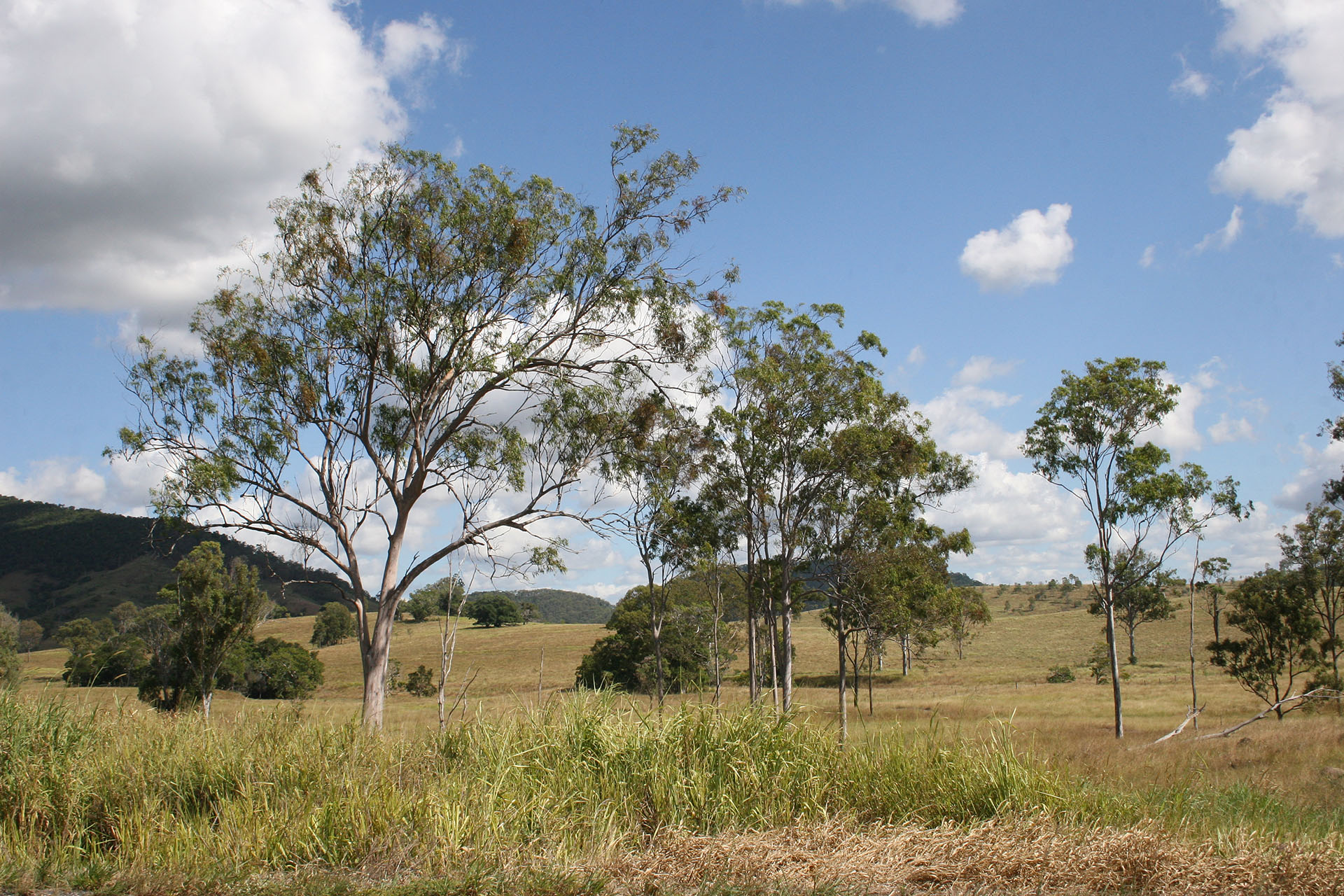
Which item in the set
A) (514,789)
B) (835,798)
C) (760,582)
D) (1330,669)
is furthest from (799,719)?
(1330,669)

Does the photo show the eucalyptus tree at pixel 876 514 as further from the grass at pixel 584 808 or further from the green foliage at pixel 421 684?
the green foliage at pixel 421 684

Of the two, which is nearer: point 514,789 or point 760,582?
point 514,789

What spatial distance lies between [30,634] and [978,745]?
103 m

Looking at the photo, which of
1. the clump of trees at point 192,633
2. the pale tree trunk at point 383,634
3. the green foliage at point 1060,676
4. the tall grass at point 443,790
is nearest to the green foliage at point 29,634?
the clump of trees at point 192,633

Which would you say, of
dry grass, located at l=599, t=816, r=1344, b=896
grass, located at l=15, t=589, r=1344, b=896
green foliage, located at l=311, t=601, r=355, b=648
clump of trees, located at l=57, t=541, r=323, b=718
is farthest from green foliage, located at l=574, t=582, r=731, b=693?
green foliage, located at l=311, t=601, r=355, b=648

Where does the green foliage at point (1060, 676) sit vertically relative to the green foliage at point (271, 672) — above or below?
below

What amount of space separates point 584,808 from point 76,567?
147 meters

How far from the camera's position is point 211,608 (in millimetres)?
28125

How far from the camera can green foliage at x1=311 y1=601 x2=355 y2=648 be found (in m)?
87.9

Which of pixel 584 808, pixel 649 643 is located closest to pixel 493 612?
pixel 649 643

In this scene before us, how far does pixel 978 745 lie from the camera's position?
23.6ft

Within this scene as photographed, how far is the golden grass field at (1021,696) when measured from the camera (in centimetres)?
932

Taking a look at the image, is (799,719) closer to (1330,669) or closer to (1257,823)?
(1257,823)

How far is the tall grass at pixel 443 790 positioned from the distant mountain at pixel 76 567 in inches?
3817
